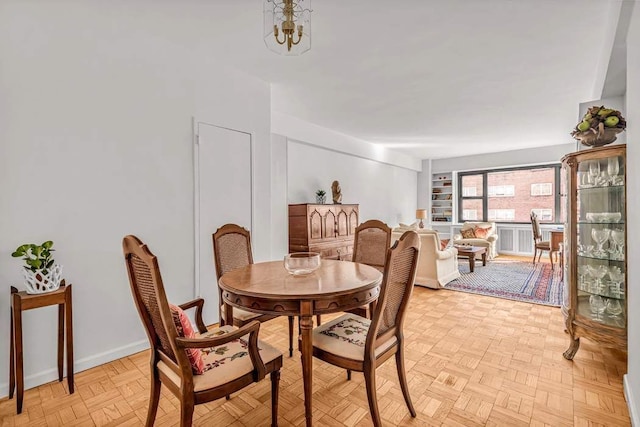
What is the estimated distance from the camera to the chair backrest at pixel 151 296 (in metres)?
1.18

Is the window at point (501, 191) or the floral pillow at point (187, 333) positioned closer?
the floral pillow at point (187, 333)

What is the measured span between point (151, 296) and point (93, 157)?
5.24ft

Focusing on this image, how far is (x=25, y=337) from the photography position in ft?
6.72

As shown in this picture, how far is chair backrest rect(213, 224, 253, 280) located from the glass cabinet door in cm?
257

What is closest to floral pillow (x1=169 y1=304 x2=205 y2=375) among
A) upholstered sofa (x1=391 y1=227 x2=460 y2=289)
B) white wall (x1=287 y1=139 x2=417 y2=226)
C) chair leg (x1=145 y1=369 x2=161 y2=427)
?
→ chair leg (x1=145 y1=369 x2=161 y2=427)

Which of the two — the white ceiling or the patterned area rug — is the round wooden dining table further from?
the patterned area rug

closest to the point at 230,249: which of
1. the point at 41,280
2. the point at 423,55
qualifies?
the point at 41,280

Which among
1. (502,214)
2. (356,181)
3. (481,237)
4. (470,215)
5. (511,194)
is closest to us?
(356,181)

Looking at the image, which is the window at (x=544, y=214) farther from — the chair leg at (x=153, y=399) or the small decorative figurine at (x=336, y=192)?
the chair leg at (x=153, y=399)

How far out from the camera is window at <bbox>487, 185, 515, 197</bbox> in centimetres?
766

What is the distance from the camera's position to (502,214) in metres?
7.78

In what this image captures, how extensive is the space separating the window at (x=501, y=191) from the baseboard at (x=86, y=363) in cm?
790

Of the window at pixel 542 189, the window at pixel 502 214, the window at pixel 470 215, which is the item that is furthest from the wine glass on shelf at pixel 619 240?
the window at pixel 470 215

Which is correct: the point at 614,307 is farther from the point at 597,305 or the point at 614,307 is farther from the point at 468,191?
the point at 468,191
